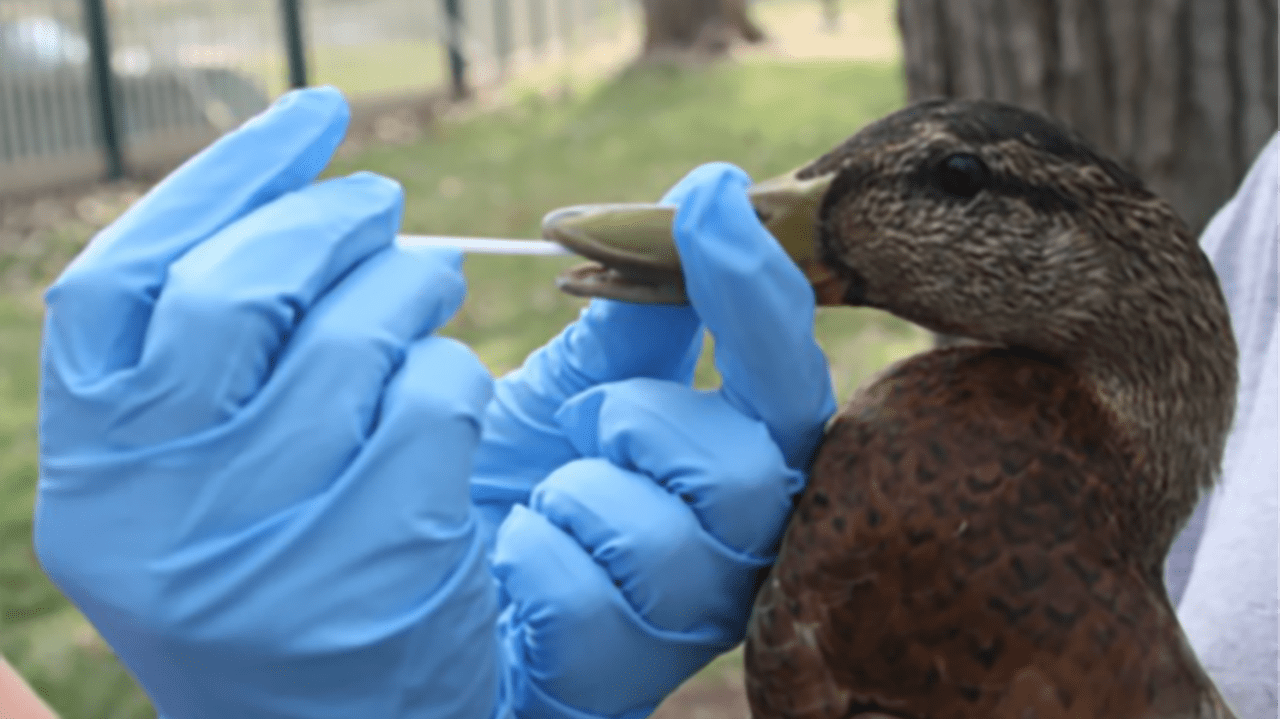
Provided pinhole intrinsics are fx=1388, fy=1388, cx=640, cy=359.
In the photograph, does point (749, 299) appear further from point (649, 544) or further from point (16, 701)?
point (16, 701)

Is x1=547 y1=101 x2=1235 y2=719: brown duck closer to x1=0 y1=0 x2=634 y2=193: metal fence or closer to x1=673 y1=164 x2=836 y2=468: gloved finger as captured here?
x1=673 y1=164 x2=836 y2=468: gloved finger

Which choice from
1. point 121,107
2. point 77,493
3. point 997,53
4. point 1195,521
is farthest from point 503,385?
point 121,107

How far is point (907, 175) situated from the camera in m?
0.87

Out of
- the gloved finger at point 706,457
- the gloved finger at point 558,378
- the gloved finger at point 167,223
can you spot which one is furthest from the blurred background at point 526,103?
the gloved finger at point 167,223

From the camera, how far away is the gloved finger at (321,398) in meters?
0.80

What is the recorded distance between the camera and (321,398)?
81 cm

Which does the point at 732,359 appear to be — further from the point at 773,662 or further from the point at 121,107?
the point at 121,107

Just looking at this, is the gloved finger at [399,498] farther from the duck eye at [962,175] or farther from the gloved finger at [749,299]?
the duck eye at [962,175]

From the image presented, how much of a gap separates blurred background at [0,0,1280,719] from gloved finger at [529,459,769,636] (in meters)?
1.23

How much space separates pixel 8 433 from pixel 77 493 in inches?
139

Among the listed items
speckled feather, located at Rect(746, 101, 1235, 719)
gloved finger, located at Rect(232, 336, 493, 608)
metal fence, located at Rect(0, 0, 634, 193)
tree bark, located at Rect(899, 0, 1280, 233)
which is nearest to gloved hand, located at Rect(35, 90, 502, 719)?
gloved finger, located at Rect(232, 336, 493, 608)

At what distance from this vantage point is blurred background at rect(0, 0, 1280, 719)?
1.91m

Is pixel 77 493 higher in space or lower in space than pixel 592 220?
lower

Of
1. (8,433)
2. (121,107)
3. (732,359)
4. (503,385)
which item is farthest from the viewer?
(121,107)
